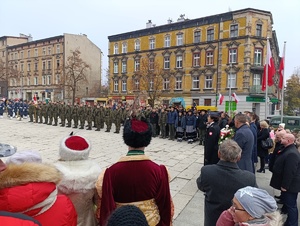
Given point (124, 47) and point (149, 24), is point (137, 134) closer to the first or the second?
point (149, 24)

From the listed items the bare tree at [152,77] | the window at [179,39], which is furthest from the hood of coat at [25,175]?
the window at [179,39]

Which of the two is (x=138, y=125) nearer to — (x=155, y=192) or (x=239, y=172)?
(x=155, y=192)

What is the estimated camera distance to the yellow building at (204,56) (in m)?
32.1

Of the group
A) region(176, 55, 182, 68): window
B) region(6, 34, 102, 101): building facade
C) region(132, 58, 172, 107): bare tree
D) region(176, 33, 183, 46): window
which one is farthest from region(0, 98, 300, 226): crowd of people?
region(6, 34, 102, 101): building facade

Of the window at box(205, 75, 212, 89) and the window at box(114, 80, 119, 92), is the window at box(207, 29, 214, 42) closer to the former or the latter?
the window at box(205, 75, 212, 89)

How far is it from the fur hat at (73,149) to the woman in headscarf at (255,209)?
58.8 inches

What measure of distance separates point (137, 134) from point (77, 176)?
2.34ft

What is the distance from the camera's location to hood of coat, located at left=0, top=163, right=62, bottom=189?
5.34 feet

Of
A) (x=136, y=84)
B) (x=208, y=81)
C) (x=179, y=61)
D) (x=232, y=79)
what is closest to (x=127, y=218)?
(x=232, y=79)

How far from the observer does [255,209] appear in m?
1.88

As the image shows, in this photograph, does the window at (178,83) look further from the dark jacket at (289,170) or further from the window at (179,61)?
the dark jacket at (289,170)

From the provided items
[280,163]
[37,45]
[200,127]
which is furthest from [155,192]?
[37,45]

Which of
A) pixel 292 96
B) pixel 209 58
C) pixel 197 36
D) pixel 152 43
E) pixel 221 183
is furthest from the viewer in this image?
pixel 292 96

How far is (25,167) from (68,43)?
5084 cm
